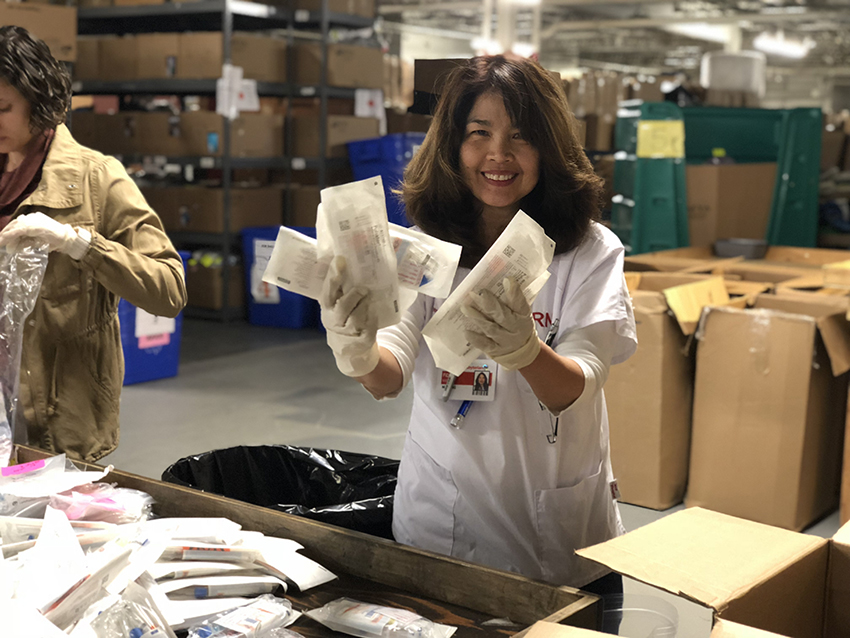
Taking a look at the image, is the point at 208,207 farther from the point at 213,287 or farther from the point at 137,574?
the point at 137,574

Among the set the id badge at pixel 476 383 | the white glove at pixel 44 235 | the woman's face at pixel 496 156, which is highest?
the woman's face at pixel 496 156

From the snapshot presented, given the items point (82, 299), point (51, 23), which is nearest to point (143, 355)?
point (51, 23)

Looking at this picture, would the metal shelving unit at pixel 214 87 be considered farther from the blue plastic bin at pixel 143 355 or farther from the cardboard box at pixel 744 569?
the cardboard box at pixel 744 569

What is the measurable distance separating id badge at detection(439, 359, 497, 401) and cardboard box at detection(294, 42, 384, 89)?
5801mm

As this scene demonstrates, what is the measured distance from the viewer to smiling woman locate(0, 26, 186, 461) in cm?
174

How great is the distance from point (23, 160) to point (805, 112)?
4.31 metres

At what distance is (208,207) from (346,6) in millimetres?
1915

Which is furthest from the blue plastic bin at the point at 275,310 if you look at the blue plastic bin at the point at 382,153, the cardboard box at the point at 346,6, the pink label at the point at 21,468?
the pink label at the point at 21,468

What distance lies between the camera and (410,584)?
1226mm

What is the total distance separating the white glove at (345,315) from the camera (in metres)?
1.09

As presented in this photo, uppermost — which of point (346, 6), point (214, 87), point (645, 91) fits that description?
point (346, 6)

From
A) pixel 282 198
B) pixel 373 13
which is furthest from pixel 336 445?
pixel 373 13

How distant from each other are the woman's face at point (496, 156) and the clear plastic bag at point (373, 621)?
0.61 metres

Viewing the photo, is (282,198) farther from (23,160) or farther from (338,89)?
(23,160)
